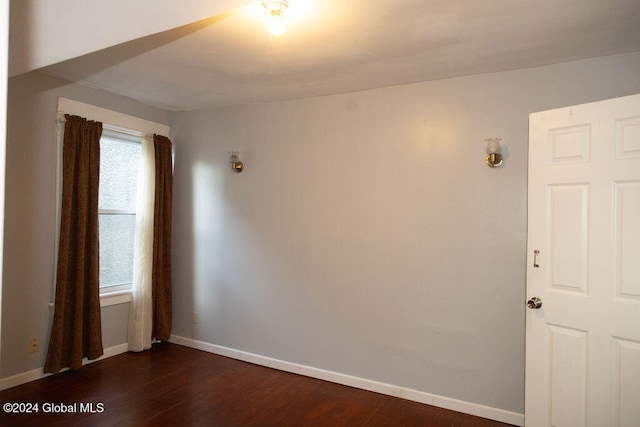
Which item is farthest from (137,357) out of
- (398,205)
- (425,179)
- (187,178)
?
(425,179)

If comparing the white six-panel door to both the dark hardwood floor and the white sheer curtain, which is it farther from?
the white sheer curtain

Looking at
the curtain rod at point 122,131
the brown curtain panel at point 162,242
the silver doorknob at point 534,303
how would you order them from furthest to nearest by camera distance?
the brown curtain panel at point 162,242 → the curtain rod at point 122,131 → the silver doorknob at point 534,303

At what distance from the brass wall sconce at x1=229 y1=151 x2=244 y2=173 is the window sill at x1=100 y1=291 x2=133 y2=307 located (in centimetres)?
170

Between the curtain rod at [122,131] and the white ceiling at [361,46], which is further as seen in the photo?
the curtain rod at [122,131]

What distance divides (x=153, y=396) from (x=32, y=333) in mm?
1172

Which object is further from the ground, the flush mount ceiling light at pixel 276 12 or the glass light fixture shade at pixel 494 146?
the flush mount ceiling light at pixel 276 12

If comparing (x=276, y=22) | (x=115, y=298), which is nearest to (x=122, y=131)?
(x=115, y=298)

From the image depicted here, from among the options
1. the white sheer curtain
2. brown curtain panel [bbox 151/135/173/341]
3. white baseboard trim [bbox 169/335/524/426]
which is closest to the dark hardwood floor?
white baseboard trim [bbox 169/335/524/426]

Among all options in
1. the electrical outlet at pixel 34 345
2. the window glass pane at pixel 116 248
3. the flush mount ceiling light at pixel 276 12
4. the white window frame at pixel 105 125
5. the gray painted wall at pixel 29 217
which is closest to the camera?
the flush mount ceiling light at pixel 276 12

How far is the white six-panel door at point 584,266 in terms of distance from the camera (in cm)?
193

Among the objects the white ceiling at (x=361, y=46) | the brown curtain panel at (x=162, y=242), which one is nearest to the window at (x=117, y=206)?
the brown curtain panel at (x=162, y=242)

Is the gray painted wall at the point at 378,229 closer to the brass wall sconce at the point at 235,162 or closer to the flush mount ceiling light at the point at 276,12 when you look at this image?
the brass wall sconce at the point at 235,162

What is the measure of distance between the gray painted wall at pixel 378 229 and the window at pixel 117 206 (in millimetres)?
530

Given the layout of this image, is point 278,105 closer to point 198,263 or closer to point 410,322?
point 198,263
